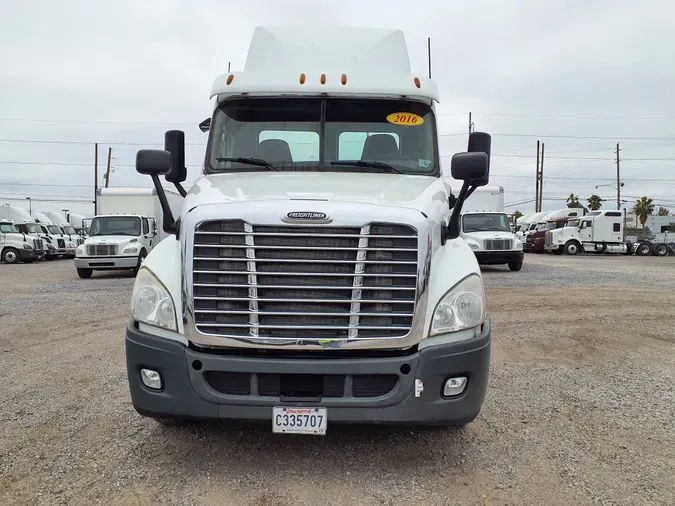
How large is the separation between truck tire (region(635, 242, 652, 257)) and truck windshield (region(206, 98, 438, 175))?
114 ft

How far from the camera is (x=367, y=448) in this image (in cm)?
387

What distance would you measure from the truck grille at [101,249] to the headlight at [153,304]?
14.4 metres

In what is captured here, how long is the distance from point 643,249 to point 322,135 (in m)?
35.6

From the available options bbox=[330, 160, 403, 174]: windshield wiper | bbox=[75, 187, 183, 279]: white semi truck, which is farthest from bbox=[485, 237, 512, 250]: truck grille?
bbox=[330, 160, 403, 174]: windshield wiper

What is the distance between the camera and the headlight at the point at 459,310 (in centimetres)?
339

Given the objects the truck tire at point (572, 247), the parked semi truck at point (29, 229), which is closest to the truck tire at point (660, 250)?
the truck tire at point (572, 247)

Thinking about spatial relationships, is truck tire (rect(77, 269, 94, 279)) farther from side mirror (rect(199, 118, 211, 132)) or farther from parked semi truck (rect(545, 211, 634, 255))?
parked semi truck (rect(545, 211, 634, 255))

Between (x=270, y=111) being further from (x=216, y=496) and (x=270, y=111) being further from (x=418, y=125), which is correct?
(x=216, y=496)

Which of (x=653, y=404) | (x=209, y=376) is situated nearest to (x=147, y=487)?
(x=209, y=376)

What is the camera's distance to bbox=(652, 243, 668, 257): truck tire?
3481cm

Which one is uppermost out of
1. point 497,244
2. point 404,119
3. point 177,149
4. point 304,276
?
point 404,119

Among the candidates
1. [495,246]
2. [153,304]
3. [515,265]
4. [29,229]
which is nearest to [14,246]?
[29,229]

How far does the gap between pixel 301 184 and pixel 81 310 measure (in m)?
7.85

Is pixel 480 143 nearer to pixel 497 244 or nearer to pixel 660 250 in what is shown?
pixel 497 244
